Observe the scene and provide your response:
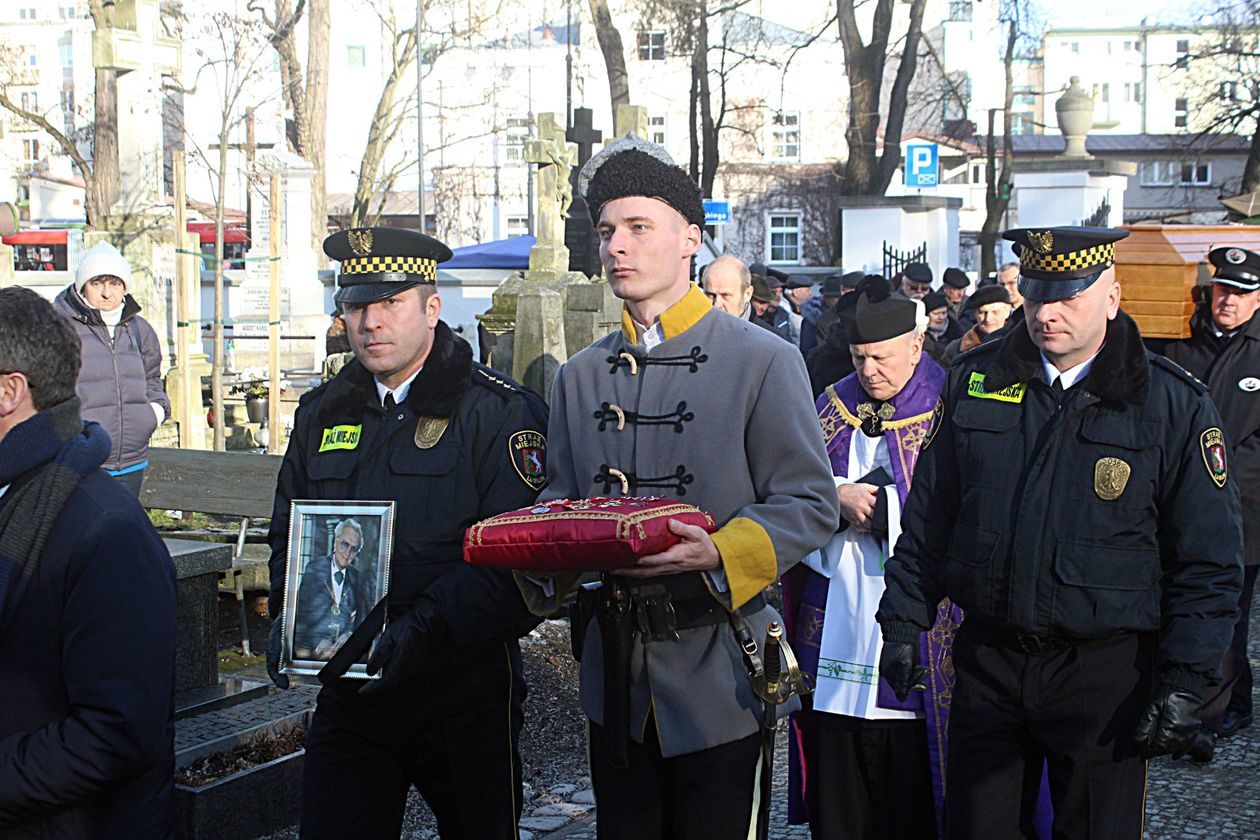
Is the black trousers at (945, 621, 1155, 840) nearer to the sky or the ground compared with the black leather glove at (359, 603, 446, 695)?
nearer to the ground

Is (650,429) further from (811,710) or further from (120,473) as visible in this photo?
(120,473)

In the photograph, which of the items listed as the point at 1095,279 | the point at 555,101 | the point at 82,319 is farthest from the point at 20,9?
the point at 1095,279

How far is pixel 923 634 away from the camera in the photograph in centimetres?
459

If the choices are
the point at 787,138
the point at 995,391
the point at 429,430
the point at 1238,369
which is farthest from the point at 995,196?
the point at 429,430

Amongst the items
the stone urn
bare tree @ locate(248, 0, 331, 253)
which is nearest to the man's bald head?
the stone urn

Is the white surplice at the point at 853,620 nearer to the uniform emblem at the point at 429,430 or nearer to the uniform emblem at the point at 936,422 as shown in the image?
the uniform emblem at the point at 936,422

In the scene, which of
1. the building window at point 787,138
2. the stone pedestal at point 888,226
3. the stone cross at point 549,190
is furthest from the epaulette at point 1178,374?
the building window at point 787,138

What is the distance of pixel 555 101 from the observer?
198 feet

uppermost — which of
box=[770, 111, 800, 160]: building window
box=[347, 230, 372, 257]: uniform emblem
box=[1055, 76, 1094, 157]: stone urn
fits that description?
box=[770, 111, 800, 160]: building window

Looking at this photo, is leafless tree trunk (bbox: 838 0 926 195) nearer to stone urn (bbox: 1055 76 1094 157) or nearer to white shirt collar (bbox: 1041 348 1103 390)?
stone urn (bbox: 1055 76 1094 157)

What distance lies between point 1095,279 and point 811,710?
161 cm

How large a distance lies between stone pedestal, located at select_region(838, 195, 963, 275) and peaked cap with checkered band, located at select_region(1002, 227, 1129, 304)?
19366 millimetres

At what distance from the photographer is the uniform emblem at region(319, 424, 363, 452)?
401 cm

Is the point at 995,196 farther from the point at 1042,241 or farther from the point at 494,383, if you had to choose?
the point at 494,383
